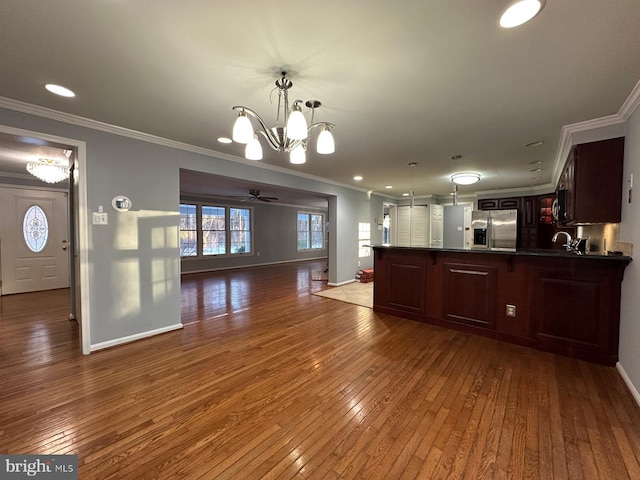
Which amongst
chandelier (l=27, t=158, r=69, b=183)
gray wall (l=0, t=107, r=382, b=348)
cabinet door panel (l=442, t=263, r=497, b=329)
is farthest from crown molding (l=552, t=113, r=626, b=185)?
chandelier (l=27, t=158, r=69, b=183)

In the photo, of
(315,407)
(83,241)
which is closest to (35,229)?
(83,241)

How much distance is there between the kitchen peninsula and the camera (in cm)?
259

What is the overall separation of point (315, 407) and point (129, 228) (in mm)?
2791

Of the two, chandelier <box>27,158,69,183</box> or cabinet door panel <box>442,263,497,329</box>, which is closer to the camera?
cabinet door panel <box>442,263,497,329</box>

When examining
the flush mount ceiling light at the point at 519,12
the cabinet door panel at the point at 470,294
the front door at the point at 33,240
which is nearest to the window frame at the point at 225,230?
the front door at the point at 33,240

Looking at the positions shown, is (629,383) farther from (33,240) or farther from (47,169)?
(33,240)

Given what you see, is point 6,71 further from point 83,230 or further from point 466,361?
point 466,361

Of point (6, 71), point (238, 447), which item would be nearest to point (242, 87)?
point (6, 71)

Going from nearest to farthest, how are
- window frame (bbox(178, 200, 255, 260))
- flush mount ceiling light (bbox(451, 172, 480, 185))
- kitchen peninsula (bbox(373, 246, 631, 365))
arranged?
kitchen peninsula (bbox(373, 246, 631, 365))
flush mount ceiling light (bbox(451, 172, 480, 185))
window frame (bbox(178, 200, 255, 260))

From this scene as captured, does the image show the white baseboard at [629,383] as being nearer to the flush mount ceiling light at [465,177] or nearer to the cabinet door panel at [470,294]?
the cabinet door panel at [470,294]

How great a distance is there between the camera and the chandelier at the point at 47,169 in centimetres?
394

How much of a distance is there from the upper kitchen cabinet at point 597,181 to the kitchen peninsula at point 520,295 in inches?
17.6

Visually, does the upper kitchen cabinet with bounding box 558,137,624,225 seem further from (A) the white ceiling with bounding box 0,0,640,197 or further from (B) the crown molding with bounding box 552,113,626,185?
(A) the white ceiling with bounding box 0,0,640,197

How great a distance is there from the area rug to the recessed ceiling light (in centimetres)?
439
